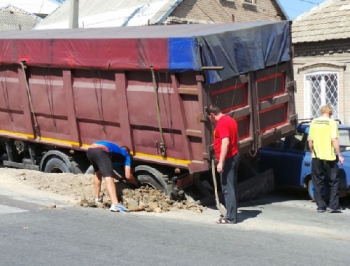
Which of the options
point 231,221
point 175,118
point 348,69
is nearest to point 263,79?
point 175,118

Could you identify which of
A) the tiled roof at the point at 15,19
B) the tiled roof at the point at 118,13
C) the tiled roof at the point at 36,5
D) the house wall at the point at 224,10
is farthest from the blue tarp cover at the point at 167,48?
the tiled roof at the point at 36,5

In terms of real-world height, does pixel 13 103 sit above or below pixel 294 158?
above

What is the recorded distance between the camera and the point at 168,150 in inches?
386

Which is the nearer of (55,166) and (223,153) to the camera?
(223,153)

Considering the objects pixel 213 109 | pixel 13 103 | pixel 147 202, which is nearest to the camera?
pixel 213 109

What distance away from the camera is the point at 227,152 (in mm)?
8852

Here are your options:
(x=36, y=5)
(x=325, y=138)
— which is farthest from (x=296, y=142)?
(x=36, y=5)

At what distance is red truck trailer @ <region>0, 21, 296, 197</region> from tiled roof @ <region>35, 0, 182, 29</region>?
35.4 feet

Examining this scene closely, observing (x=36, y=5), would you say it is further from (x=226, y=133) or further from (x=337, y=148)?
(x=226, y=133)

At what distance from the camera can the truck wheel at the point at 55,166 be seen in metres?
11.7

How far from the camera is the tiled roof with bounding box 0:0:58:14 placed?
37344mm

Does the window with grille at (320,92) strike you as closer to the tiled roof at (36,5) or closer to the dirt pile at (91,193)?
the dirt pile at (91,193)

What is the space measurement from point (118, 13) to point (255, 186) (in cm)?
1519

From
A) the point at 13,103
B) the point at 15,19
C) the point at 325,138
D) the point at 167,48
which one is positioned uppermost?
the point at 15,19
